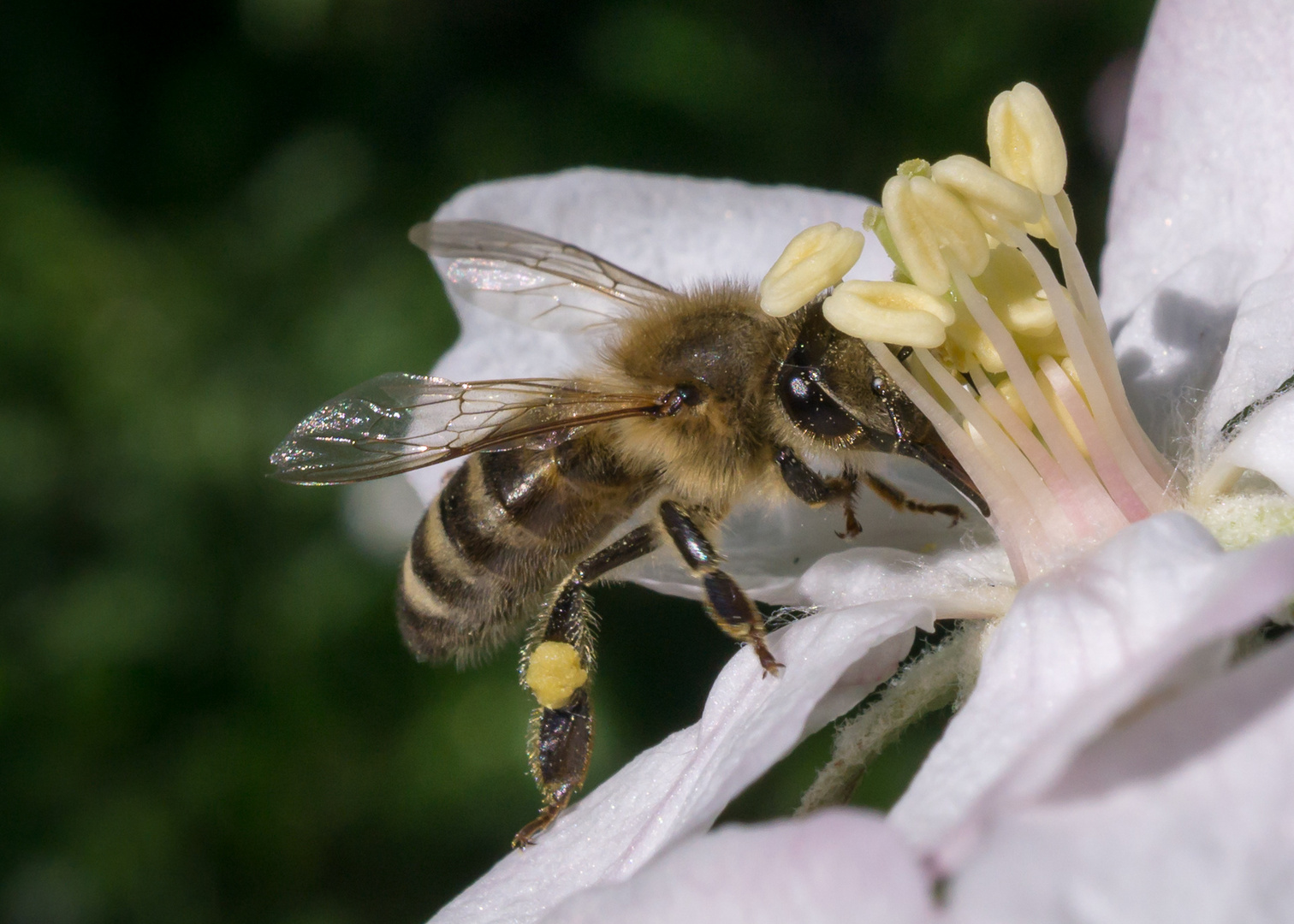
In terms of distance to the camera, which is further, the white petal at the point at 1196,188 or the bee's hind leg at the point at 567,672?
the white petal at the point at 1196,188

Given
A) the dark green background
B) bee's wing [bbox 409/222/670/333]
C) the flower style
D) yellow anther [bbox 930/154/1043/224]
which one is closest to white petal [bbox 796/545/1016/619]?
the flower style

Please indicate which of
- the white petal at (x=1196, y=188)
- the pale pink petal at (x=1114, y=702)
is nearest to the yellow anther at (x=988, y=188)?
the white petal at (x=1196, y=188)

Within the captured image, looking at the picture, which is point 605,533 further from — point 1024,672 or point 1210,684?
point 1210,684

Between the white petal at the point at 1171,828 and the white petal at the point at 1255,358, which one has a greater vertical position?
the white petal at the point at 1255,358

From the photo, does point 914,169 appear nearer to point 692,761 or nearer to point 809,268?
point 809,268

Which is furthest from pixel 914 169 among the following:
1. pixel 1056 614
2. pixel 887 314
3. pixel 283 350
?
pixel 283 350

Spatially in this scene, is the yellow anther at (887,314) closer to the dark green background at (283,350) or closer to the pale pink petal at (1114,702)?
the pale pink petal at (1114,702)

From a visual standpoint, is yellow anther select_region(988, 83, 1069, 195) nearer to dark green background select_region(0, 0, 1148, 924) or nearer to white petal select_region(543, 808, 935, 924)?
white petal select_region(543, 808, 935, 924)

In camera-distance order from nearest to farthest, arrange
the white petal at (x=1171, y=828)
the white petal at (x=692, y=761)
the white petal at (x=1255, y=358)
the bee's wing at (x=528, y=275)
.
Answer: the white petal at (x=1171, y=828) → the white petal at (x=692, y=761) → the white petal at (x=1255, y=358) → the bee's wing at (x=528, y=275)
